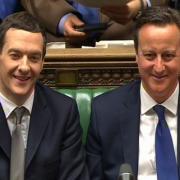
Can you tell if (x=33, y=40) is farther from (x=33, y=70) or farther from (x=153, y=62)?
(x=153, y=62)

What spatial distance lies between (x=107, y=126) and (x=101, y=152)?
0.09 metres

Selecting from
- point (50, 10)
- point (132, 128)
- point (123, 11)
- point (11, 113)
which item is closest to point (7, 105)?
point (11, 113)

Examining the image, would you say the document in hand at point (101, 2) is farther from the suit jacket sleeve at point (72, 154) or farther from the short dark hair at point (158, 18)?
the suit jacket sleeve at point (72, 154)

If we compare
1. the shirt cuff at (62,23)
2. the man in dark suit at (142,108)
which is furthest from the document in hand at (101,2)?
the shirt cuff at (62,23)

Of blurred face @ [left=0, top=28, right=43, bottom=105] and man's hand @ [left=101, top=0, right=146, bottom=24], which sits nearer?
blurred face @ [left=0, top=28, right=43, bottom=105]

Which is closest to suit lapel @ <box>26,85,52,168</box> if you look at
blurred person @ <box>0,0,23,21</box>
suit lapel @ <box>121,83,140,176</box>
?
suit lapel @ <box>121,83,140,176</box>

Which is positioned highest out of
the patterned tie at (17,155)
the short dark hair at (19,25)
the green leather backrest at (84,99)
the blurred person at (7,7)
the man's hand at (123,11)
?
the blurred person at (7,7)

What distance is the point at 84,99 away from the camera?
6.06 feet

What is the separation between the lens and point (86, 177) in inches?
60.9

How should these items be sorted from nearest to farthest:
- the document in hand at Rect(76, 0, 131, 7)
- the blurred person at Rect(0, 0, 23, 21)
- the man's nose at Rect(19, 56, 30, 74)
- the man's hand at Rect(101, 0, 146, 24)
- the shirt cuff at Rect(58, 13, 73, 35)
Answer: the man's nose at Rect(19, 56, 30, 74)
the document in hand at Rect(76, 0, 131, 7)
the man's hand at Rect(101, 0, 146, 24)
the shirt cuff at Rect(58, 13, 73, 35)
the blurred person at Rect(0, 0, 23, 21)

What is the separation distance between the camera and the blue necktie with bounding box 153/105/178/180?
1506mm

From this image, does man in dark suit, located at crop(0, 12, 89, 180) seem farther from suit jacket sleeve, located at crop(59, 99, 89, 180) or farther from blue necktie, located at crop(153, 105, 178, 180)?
blue necktie, located at crop(153, 105, 178, 180)

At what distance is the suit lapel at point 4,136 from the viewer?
1.48m

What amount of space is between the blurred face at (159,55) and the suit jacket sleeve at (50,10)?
30.8 inches
